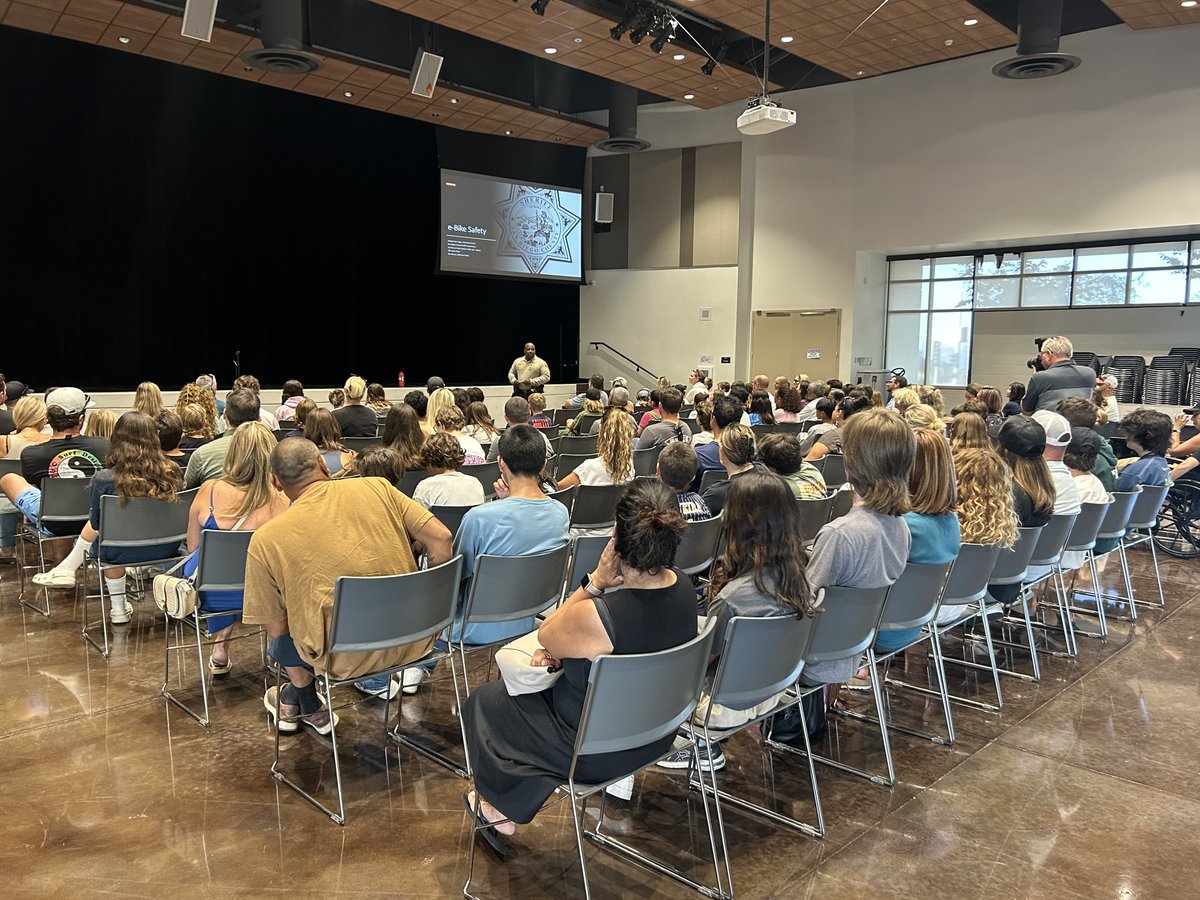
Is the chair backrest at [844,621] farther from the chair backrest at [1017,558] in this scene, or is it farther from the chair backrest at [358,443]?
the chair backrest at [358,443]

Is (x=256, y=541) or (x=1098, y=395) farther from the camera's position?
(x=1098, y=395)

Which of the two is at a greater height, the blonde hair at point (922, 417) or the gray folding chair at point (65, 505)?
the blonde hair at point (922, 417)

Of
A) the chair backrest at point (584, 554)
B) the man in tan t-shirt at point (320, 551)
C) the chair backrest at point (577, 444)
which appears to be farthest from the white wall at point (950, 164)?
the man in tan t-shirt at point (320, 551)

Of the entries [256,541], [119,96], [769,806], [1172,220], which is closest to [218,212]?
[119,96]

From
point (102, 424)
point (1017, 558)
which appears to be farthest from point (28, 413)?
point (1017, 558)

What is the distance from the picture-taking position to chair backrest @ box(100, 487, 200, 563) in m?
4.36

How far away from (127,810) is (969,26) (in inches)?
514

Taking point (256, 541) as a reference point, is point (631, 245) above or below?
above

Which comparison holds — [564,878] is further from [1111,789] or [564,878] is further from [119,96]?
[119,96]

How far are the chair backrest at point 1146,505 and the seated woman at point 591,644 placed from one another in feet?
15.4

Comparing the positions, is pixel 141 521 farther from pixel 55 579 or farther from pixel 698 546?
pixel 698 546

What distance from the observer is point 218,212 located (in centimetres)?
1368

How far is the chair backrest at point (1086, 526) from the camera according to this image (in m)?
4.79

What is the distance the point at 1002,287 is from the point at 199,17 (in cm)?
1261
